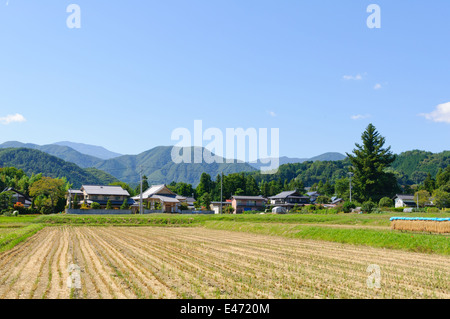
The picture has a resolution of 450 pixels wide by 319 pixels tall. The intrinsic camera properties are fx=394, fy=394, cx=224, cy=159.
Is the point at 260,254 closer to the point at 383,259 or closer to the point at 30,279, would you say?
the point at 383,259

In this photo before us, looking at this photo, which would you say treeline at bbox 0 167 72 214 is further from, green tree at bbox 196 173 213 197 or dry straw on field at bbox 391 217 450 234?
dry straw on field at bbox 391 217 450 234

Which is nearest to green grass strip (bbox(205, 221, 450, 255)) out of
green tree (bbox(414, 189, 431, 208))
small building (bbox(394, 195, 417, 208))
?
green tree (bbox(414, 189, 431, 208))

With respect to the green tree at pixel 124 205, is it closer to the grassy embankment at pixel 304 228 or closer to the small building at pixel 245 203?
the small building at pixel 245 203

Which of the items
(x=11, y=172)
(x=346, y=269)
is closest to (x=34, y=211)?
(x=11, y=172)

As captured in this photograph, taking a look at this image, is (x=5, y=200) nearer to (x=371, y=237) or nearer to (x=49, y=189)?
(x=49, y=189)

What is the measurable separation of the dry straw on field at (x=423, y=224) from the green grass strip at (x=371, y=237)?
1.18 m

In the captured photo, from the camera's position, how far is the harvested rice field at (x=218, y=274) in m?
10.3

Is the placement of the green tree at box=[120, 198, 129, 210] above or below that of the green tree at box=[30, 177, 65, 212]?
below

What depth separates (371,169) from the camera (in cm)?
7631

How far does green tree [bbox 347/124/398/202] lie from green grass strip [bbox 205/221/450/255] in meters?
45.0

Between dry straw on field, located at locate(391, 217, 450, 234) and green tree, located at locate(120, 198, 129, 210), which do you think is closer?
dry straw on field, located at locate(391, 217, 450, 234)

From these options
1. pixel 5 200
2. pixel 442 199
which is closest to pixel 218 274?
pixel 5 200

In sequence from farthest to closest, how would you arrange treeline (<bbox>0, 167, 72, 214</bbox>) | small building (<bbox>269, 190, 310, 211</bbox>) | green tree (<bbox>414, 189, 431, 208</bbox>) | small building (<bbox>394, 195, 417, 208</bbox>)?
small building (<bbox>269, 190, 310, 211</bbox>) → small building (<bbox>394, 195, 417, 208</bbox>) → green tree (<bbox>414, 189, 431, 208</bbox>) → treeline (<bbox>0, 167, 72, 214</bbox>)

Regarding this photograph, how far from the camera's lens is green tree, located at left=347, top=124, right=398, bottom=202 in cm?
7569
